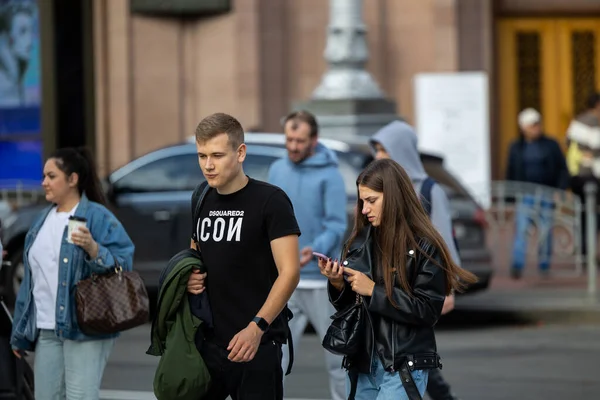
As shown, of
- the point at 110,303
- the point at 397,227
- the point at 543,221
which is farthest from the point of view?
the point at 543,221

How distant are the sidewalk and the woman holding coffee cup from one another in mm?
6854

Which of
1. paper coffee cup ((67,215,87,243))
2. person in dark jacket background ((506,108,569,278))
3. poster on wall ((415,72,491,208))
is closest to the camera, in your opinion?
paper coffee cup ((67,215,87,243))

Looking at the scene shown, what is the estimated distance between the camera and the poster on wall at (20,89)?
2162 centimetres

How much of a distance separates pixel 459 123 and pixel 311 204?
437 inches

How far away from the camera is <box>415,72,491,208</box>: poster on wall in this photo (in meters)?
19.2

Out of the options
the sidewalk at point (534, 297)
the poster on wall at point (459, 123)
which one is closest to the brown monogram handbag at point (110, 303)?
the sidewalk at point (534, 297)

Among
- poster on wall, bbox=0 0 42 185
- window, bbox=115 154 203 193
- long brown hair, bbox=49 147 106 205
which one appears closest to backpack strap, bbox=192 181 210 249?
long brown hair, bbox=49 147 106 205

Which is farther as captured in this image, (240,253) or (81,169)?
(81,169)

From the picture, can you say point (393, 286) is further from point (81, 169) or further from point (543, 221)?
point (543, 221)

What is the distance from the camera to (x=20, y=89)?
21781 millimetres

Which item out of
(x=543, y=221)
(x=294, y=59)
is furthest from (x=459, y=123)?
(x=543, y=221)

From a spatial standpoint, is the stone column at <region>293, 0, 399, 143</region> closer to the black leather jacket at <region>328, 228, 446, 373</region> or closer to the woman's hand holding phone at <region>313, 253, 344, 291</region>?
the black leather jacket at <region>328, 228, 446, 373</region>

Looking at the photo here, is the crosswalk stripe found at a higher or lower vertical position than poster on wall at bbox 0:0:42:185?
lower

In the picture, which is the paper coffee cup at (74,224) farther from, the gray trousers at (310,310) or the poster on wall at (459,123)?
the poster on wall at (459,123)
